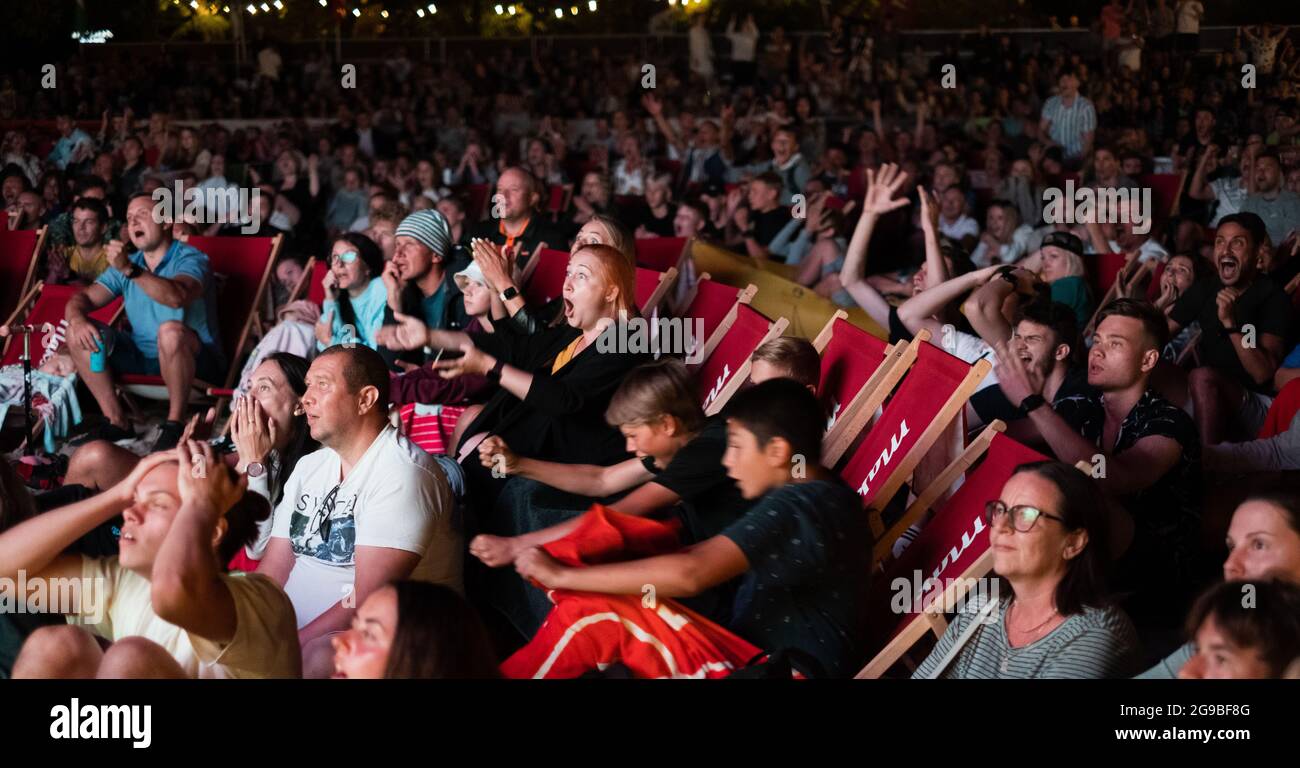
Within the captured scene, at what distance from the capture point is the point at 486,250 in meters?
4.94

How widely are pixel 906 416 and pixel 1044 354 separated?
74cm

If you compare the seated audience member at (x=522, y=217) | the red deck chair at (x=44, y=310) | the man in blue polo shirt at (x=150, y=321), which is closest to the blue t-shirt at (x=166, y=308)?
the man in blue polo shirt at (x=150, y=321)

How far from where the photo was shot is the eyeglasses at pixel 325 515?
338 centimetres

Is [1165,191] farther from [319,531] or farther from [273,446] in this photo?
[319,531]

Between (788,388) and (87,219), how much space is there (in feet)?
18.3

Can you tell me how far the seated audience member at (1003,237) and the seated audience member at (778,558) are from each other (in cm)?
520

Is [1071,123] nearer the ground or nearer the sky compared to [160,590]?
nearer the sky

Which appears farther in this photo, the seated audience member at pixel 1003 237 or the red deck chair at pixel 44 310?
the seated audience member at pixel 1003 237

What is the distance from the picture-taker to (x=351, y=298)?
5980mm

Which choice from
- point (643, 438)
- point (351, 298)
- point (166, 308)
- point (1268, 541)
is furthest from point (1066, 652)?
point (166, 308)

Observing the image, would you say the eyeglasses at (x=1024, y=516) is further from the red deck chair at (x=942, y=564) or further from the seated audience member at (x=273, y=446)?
the seated audience member at (x=273, y=446)

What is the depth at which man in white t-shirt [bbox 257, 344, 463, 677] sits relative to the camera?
319cm
